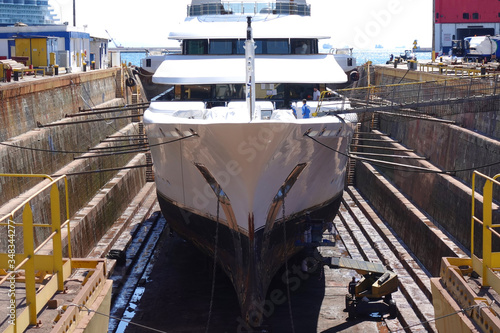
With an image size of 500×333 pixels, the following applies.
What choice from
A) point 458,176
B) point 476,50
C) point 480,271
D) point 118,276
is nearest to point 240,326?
point 118,276

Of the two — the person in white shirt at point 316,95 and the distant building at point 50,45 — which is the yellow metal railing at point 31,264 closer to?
the person in white shirt at point 316,95

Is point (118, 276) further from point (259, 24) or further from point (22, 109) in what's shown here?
point (259, 24)

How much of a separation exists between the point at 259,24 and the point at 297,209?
249 inches

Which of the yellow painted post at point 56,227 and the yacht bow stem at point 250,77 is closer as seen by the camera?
the yellow painted post at point 56,227

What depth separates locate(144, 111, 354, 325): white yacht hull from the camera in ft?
40.4

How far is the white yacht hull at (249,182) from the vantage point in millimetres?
12320

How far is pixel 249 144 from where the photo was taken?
1220cm

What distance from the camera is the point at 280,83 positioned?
640 inches

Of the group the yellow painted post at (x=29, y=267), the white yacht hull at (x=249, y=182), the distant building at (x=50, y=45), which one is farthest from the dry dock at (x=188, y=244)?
the distant building at (x=50, y=45)

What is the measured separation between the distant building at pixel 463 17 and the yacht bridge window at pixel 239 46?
1311 inches

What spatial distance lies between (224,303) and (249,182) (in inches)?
119

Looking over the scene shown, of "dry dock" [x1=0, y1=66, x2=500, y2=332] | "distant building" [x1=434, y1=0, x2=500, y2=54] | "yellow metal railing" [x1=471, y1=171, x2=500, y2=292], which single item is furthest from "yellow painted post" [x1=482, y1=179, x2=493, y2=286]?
"distant building" [x1=434, y1=0, x2=500, y2=54]

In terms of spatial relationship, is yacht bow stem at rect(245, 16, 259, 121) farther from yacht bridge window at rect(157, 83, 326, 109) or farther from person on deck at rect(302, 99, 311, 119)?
yacht bridge window at rect(157, 83, 326, 109)

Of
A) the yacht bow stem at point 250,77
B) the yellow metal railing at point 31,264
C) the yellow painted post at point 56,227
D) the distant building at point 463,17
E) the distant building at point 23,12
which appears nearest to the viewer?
the yellow metal railing at point 31,264
